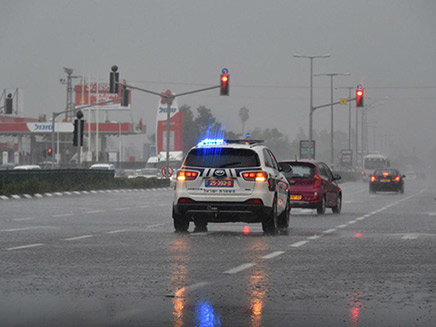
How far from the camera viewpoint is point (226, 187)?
61.6 feet

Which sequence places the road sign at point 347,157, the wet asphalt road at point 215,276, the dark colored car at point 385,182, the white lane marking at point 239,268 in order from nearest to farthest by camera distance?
the wet asphalt road at point 215,276
the white lane marking at point 239,268
the dark colored car at point 385,182
the road sign at point 347,157

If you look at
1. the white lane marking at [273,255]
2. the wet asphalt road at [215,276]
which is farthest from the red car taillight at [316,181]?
the white lane marking at [273,255]

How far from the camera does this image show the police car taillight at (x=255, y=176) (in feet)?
61.8

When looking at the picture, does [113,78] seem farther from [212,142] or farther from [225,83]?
[212,142]

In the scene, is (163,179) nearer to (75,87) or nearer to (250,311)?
(250,311)

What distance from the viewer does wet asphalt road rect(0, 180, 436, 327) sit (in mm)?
8445

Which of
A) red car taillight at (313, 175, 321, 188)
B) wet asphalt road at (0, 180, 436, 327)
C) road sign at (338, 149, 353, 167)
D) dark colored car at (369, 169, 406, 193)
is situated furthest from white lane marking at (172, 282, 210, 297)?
road sign at (338, 149, 353, 167)

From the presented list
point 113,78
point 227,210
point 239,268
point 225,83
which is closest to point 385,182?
point 225,83

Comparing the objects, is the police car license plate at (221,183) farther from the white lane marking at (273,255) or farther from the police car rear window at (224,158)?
the white lane marking at (273,255)

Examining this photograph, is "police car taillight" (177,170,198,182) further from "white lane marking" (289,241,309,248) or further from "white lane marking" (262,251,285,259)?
"white lane marking" (262,251,285,259)

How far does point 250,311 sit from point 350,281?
2.69 metres

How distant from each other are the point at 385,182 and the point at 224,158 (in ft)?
120

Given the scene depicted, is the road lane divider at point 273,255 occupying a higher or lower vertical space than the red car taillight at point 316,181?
lower

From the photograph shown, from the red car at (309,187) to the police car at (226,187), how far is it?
345 inches
